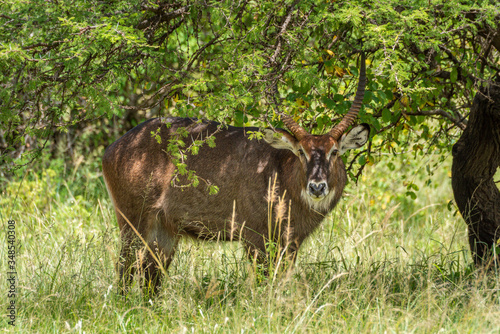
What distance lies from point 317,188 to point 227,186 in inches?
40.3

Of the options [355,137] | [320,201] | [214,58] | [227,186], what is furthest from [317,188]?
[214,58]

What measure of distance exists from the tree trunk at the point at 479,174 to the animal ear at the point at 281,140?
1.51 metres

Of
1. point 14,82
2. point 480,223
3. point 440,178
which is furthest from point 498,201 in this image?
point 440,178

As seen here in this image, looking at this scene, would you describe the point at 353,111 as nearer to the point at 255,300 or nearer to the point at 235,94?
the point at 235,94

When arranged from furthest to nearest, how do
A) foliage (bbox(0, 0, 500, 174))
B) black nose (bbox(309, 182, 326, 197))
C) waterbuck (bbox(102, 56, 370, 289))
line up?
waterbuck (bbox(102, 56, 370, 289)) < black nose (bbox(309, 182, 326, 197)) < foliage (bbox(0, 0, 500, 174))

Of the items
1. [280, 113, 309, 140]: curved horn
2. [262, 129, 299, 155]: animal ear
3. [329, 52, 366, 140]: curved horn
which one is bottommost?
[262, 129, 299, 155]: animal ear

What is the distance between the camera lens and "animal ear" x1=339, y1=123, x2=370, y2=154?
4.91m

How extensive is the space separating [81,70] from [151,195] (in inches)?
64.3

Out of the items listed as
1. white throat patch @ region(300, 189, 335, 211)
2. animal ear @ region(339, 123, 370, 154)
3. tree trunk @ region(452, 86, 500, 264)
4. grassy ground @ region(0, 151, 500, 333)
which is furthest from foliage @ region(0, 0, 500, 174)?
grassy ground @ region(0, 151, 500, 333)

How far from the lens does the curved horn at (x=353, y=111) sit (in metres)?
4.69

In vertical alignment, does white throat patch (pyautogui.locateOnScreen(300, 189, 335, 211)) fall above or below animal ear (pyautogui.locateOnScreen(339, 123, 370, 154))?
below

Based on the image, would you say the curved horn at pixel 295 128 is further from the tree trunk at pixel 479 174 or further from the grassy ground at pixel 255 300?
the tree trunk at pixel 479 174

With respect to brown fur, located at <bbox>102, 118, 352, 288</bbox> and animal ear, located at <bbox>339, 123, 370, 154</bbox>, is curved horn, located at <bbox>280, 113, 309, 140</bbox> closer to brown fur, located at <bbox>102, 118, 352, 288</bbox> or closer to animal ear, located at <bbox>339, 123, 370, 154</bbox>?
brown fur, located at <bbox>102, 118, 352, 288</bbox>

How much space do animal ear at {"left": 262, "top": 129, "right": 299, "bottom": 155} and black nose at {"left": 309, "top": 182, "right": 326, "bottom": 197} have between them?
0.48 m
